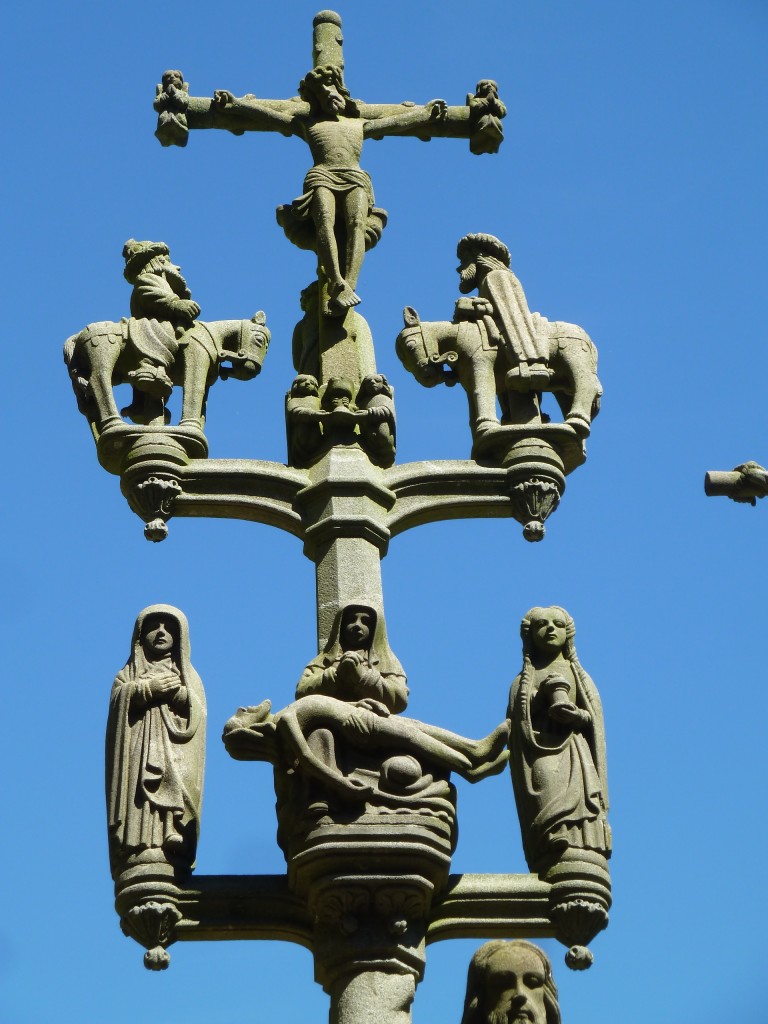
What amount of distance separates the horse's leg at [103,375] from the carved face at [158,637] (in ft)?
6.01

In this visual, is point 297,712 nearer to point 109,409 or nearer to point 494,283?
point 109,409

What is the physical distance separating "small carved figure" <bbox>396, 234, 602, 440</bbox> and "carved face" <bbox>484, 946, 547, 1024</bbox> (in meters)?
4.01

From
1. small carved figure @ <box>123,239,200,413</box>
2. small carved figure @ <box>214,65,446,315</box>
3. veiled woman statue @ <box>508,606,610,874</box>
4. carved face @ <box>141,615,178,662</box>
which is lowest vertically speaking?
veiled woman statue @ <box>508,606,610,874</box>

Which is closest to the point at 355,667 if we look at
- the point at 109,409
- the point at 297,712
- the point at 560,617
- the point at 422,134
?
the point at 297,712

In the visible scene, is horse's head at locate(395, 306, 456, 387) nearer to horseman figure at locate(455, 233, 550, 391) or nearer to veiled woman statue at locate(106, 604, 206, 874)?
horseman figure at locate(455, 233, 550, 391)

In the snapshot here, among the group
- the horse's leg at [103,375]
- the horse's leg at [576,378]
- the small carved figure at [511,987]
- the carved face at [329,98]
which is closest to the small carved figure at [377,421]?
the horse's leg at [576,378]

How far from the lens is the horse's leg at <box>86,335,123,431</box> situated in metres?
16.8

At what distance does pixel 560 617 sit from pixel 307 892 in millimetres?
2443

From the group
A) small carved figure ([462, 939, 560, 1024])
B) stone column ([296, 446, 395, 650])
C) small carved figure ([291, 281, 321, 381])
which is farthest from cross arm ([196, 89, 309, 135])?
small carved figure ([462, 939, 560, 1024])

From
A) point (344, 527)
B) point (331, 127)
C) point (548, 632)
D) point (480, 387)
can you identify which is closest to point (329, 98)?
point (331, 127)

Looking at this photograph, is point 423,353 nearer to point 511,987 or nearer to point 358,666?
point 358,666

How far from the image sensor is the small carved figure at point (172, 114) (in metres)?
18.7

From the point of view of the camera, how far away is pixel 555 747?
1523 cm

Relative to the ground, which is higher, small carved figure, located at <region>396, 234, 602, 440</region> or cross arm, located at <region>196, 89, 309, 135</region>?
cross arm, located at <region>196, 89, 309, 135</region>
